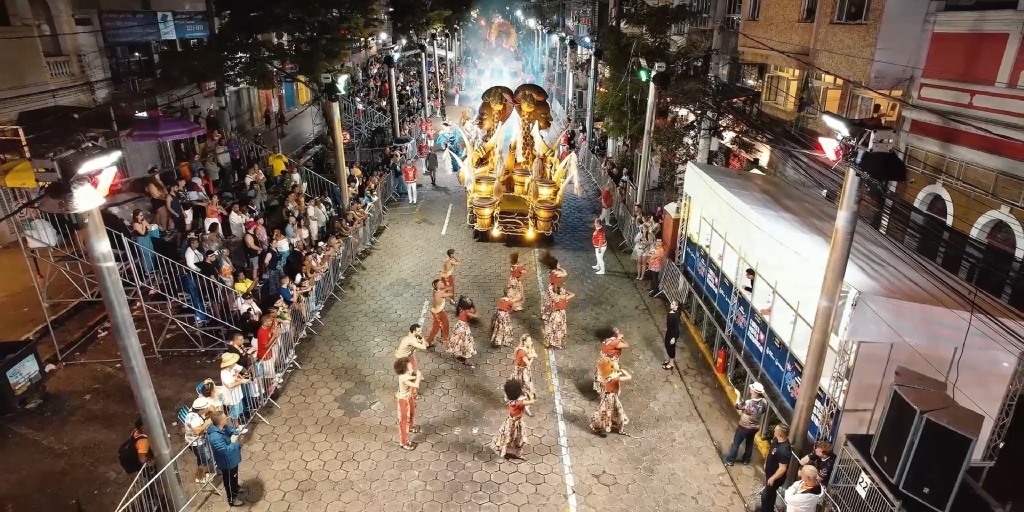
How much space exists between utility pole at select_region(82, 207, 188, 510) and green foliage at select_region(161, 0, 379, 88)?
11.5m

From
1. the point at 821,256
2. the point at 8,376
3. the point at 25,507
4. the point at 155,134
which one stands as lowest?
the point at 25,507

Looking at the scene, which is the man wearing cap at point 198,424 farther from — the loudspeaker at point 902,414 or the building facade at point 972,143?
the building facade at point 972,143

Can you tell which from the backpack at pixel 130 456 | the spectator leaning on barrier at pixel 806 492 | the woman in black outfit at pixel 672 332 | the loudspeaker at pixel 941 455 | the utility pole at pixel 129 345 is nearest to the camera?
the loudspeaker at pixel 941 455

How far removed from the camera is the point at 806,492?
6992 millimetres

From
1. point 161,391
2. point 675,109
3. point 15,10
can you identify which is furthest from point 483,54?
point 161,391

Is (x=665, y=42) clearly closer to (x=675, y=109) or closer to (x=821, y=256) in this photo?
(x=675, y=109)

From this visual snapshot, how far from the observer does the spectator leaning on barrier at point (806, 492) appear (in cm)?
692

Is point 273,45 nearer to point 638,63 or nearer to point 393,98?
point 393,98

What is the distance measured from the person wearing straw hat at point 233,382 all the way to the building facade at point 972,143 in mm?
10509

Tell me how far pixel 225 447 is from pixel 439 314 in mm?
4596

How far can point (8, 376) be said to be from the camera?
9031 mm

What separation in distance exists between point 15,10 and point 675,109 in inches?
688

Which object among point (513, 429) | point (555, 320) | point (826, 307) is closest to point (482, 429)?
point (513, 429)

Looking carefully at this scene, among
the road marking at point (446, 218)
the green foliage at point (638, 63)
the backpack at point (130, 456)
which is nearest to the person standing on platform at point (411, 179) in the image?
the road marking at point (446, 218)
